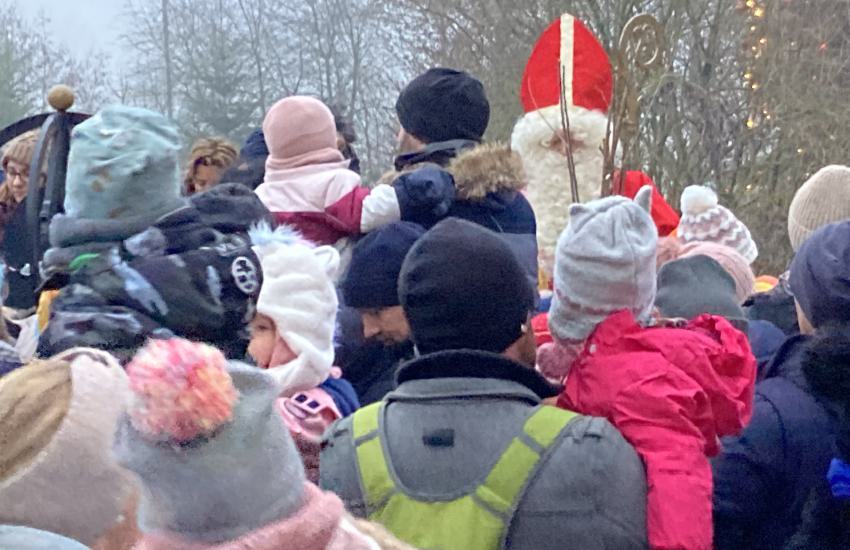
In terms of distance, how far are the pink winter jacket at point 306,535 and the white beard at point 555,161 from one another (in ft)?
13.4

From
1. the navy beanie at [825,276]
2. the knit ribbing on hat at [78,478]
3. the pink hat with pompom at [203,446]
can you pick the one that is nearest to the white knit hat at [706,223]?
the navy beanie at [825,276]

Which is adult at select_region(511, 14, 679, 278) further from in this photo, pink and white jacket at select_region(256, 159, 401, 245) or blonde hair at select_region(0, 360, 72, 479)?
blonde hair at select_region(0, 360, 72, 479)

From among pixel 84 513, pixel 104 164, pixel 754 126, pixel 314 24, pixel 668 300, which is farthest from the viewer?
pixel 314 24

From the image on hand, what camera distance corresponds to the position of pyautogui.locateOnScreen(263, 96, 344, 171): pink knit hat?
4.33m

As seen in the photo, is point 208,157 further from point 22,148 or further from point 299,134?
point 299,134

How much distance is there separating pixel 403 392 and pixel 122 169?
81 cm

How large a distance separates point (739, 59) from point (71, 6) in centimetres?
2323

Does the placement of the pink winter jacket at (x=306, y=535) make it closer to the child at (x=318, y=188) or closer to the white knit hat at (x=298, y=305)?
the white knit hat at (x=298, y=305)

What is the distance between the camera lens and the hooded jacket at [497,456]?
2201 millimetres

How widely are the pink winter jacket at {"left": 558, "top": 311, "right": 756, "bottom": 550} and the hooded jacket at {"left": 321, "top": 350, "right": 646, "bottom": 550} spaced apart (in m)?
0.06

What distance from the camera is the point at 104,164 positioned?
2.58 meters

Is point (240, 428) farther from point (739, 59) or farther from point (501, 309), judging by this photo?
point (739, 59)

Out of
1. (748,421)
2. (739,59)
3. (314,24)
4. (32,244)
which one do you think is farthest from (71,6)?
(748,421)

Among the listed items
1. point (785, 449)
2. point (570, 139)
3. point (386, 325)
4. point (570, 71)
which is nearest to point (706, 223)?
point (570, 139)
